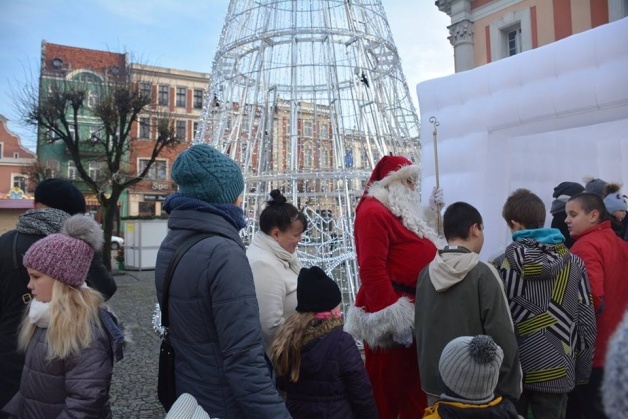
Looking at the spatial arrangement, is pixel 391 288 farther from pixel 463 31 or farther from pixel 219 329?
pixel 463 31

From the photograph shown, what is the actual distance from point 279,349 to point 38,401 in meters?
0.94

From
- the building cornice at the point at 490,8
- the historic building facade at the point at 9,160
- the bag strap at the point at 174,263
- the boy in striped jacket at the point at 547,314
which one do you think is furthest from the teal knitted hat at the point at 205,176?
the historic building facade at the point at 9,160

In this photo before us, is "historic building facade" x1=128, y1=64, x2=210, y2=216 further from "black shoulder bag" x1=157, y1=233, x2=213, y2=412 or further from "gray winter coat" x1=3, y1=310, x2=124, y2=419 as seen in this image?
"black shoulder bag" x1=157, y1=233, x2=213, y2=412

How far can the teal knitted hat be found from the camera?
1.98 meters

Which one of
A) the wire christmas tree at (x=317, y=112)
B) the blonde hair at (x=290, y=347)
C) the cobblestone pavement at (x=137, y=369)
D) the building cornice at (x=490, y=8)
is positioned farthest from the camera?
the building cornice at (x=490, y=8)

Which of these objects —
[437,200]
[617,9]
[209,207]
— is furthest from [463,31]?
[209,207]

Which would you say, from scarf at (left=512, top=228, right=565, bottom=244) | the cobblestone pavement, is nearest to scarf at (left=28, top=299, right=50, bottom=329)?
the cobblestone pavement

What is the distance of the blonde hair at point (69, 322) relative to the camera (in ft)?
6.19

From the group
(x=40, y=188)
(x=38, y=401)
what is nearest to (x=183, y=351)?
(x=38, y=401)

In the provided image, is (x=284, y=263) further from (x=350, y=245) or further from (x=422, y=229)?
(x=350, y=245)

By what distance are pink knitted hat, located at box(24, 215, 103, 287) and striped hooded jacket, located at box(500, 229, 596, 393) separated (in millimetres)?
1996

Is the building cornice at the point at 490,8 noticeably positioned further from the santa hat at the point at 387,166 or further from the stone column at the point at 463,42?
the santa hat at the point at 387,166

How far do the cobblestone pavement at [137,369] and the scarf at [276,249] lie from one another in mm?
760

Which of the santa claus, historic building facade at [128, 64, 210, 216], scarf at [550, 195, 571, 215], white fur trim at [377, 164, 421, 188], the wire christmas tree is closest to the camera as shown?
the santa claus
